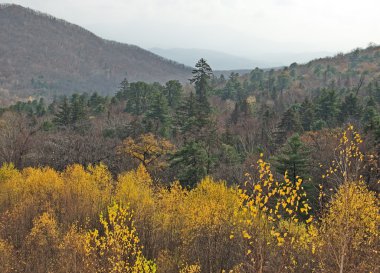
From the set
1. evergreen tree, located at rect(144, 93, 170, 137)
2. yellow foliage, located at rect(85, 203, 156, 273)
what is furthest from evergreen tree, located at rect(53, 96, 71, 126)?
yellow foliage, located at rect(85, 203, 156, 273)

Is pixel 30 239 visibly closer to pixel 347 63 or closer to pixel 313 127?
pixel 313 127

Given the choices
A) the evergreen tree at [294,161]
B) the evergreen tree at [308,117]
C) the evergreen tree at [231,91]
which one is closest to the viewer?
the evergreen tree at [294,161]

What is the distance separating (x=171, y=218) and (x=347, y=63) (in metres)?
140

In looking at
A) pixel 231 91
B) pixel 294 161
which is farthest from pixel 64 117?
pixel 294 161

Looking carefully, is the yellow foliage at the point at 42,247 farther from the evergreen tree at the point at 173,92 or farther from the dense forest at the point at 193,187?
the evergreen tree at the point at 173,92

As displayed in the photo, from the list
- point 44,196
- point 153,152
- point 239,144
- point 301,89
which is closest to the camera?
point 44,196

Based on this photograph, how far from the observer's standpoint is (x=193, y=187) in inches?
1684

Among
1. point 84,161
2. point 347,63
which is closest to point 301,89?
point 347,63

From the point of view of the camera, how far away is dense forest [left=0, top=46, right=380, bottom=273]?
1442cm

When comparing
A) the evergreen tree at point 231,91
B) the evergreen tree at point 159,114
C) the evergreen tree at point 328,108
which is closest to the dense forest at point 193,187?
the evergreen tree at point 328,108

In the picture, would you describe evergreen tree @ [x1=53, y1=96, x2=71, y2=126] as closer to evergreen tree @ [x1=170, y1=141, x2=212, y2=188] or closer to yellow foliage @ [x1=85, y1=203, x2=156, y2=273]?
evergreen tree @ [x1=170, y1=141, x2=212, y2=188]

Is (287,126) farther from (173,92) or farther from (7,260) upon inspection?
(7,260)

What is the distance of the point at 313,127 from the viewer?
68500 millimetres

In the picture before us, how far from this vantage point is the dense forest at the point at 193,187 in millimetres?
14422
